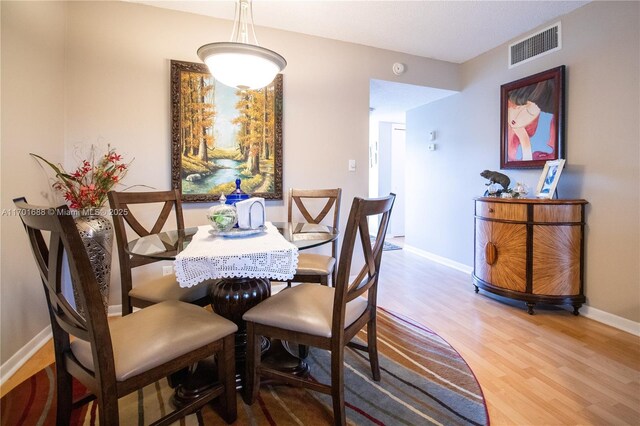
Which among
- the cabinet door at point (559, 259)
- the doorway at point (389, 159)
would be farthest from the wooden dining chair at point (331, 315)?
the doorway at point (389, 159)

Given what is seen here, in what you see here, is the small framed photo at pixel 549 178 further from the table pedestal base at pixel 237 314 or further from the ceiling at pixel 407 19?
the table pedestal base at pixel 237 314

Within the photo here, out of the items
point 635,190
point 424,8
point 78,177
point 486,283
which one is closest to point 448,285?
point 486,283

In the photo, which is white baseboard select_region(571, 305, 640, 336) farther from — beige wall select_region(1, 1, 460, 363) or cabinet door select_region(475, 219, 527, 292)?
beige wall select_region(1, 1, 460, 363)

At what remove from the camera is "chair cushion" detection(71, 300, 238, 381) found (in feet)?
3.48

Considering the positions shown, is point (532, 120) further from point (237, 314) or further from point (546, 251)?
point (237, 314)

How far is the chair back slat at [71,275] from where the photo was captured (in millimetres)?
905

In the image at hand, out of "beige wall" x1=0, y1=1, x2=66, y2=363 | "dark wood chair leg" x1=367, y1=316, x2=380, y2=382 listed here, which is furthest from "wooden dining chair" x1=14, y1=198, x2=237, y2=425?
"beige wall" x1=0, y1=1, x2=66, y2=363

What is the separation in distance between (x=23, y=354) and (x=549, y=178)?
12.9ft

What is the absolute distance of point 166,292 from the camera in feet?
5.49

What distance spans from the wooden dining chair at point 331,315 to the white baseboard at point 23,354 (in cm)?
134

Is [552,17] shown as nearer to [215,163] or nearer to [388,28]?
[388,28]

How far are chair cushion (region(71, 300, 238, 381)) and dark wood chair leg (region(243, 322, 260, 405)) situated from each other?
137mm

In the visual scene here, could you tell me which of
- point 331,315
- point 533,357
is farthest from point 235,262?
point 533,357

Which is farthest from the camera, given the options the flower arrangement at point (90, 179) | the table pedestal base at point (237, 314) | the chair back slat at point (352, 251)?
the flower arrangement at point (90, 179)
